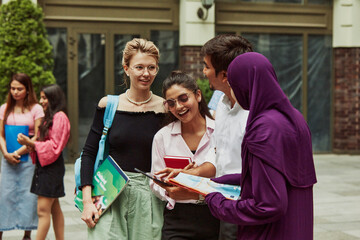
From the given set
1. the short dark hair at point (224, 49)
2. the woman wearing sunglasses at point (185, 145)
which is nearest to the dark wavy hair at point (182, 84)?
the woman wearing sunglasses at point (185, 145)

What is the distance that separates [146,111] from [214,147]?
533mm

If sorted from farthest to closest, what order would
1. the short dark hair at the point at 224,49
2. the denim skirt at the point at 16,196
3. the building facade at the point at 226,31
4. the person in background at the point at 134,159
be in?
the building facade at the point at 226,31, the denim skirt at the point at 16,196, the person in background at the point at 134,159, the short dark hair at the point at 224,49

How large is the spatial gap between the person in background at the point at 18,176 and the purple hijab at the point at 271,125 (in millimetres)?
4415

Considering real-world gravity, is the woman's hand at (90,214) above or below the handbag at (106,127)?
below

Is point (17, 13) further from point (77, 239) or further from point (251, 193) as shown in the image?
point (251, 193)

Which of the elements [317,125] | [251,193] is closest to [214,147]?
[251,193]

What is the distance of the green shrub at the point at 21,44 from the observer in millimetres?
11289

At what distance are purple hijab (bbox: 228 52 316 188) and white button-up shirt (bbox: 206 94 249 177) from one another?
1.68 ft

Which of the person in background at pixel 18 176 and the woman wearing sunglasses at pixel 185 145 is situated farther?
the person in background at pixel 18 176

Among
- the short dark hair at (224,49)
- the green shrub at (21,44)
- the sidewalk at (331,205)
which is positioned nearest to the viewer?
the short dark hair at (224,49)

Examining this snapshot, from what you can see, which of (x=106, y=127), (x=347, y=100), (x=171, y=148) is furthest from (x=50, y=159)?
(x=347, y=100)

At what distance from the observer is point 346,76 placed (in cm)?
1482

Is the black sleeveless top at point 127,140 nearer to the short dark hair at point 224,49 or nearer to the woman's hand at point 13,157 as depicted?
the short dark hair at point 224,49

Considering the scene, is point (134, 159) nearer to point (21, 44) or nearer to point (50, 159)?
point (50, 159)
